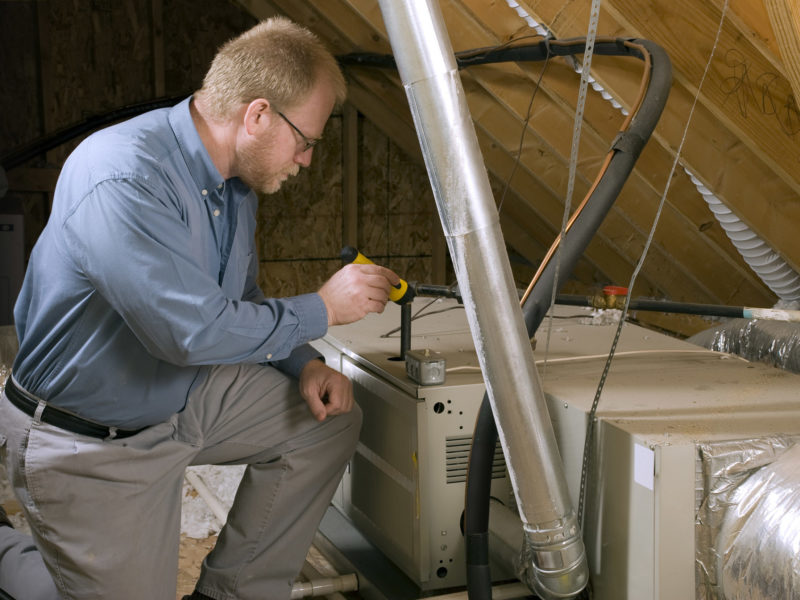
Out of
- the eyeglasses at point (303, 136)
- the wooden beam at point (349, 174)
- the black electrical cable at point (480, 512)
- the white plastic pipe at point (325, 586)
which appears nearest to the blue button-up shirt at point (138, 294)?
the eyeglasses at point (303, 136)

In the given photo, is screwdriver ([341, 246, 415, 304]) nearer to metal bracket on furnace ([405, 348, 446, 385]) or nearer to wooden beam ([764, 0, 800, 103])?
metal bracket on furnace ([405, 348, 446, 385])

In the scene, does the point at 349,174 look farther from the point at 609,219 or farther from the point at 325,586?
the point at 325,586

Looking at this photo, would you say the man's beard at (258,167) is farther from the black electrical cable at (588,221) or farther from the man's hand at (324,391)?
the black electrical cable at (588,221)

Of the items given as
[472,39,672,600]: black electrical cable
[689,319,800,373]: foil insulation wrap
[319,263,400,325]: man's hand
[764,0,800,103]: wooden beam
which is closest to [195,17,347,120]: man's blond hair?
[319,263,400,325]: man's hand

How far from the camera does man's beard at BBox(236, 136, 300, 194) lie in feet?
4.97

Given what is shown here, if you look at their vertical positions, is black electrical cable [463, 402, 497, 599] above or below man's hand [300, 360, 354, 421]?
below

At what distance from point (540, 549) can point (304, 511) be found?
611mm

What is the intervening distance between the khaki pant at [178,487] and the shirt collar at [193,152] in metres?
0.38

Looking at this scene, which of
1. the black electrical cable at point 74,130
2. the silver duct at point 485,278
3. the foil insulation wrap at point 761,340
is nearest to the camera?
the silver duct at point 485,278

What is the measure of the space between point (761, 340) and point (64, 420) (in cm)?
171

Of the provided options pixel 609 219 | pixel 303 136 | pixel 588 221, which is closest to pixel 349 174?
pixel 609 219

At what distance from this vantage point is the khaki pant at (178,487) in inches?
56.6

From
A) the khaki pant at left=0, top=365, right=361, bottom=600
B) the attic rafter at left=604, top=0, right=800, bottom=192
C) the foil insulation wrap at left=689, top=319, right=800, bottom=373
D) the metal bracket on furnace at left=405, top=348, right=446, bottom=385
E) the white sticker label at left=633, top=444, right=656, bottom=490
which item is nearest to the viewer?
the white sticker label at left=633, top=444, right=656, bottom=490

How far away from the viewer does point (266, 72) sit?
1.44 metres
